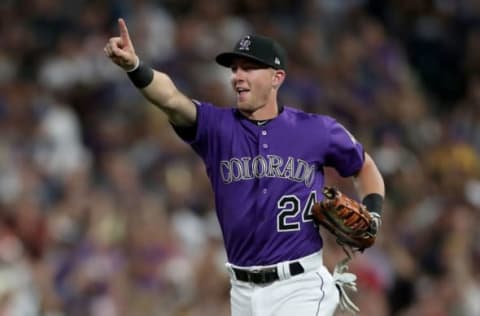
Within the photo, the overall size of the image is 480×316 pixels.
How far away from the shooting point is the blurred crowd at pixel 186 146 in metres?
10.4

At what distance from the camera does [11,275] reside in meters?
10.2

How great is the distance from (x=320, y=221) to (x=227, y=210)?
17.6 inches

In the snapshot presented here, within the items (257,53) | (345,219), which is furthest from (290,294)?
(257,53)

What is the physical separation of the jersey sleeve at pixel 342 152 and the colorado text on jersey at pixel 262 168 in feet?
0.69

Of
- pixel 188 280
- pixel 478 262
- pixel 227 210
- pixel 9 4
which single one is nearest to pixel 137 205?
pixel 188 280

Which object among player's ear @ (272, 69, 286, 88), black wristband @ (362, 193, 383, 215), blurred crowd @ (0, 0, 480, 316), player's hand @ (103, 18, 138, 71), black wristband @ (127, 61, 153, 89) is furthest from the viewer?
blurred crowd @ (0, 0, 480, 316)

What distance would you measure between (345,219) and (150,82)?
1.11 metres

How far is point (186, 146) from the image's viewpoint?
1216cm

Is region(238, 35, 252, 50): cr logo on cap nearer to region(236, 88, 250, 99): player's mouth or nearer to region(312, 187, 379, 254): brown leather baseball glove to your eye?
region(236, 88, 250, 99): player's mouth

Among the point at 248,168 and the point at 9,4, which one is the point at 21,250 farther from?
the point at 248,168

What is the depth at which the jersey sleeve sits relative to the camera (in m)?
6.55

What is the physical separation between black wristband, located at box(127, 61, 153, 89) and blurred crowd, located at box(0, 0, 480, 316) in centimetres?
365

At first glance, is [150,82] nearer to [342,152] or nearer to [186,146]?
[342,152]

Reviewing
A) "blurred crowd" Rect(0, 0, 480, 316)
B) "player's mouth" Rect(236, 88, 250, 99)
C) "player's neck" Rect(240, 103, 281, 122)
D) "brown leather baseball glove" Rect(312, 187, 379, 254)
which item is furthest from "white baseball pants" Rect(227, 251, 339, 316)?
"blurred crowd" Rect(0, 0, 480, 316)
